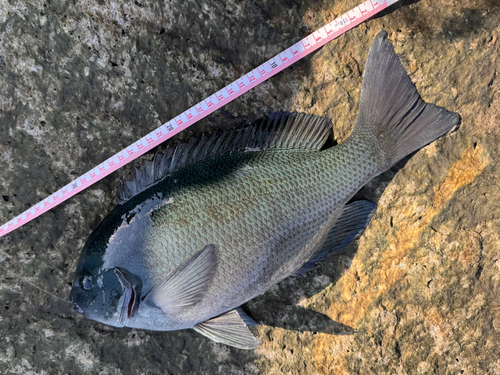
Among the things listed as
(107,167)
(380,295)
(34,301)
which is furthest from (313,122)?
(34,301)

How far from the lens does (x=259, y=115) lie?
1.60 metres

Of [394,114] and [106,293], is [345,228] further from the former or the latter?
[106,293]

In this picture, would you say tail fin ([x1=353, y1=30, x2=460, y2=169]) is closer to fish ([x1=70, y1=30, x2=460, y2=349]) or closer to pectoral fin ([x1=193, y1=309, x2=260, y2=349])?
fish ([x1=70, y1=30, x2=460, y2=349])

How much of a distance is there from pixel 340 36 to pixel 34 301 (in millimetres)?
1936

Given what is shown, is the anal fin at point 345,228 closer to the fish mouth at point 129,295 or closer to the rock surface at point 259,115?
the rock surface at point 259,115

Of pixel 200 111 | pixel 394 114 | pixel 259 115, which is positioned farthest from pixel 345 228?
pixel 200 111

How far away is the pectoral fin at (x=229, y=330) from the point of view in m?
1.49

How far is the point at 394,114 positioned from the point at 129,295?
1.32 m

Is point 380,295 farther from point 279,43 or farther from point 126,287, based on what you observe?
point 279,43

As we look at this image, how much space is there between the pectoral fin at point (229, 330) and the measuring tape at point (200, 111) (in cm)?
84

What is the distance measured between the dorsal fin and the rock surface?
153mm

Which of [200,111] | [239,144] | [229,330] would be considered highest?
[200,111]

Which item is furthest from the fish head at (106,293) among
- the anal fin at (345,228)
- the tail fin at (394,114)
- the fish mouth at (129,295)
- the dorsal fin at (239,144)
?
the tail fin at (394,114)

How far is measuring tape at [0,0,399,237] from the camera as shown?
5.00 feet
